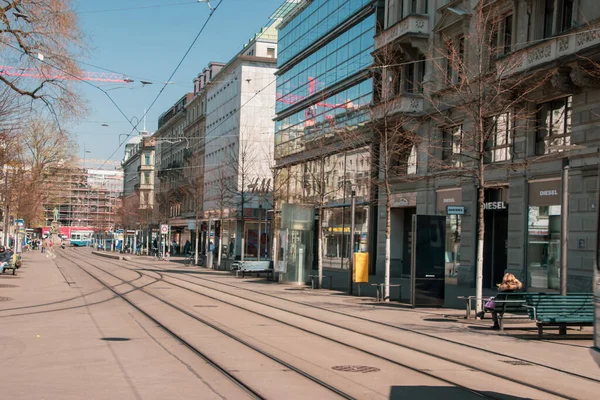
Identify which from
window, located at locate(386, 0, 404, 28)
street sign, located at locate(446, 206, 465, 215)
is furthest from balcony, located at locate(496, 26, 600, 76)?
window, located at locate(386, 0, 404, 28)

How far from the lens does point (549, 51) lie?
2456 cm

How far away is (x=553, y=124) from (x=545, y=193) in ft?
7.96

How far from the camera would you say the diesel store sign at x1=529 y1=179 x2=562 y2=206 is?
26.0 meters

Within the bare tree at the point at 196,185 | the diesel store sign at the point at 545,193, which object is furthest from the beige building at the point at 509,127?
the bare tree at the point at 196,185

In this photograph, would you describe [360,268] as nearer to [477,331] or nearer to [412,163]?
[477,331]

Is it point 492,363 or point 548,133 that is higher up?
point 548,133

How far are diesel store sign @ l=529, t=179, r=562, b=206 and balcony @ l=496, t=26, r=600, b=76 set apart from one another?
162 inches

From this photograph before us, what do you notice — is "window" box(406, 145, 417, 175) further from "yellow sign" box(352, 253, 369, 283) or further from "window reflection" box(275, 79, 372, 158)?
"yellow sign" box(352, 253, 369, 283)

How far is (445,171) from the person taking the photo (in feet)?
101

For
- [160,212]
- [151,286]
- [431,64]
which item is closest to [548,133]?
[431,64]

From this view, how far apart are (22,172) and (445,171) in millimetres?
28049

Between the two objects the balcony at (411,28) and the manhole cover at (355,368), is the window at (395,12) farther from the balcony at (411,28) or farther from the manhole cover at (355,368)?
the manhole cover at (355,368)

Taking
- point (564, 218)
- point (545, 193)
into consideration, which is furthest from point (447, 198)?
point (564, 218)

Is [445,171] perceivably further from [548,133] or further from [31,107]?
[31,107]
